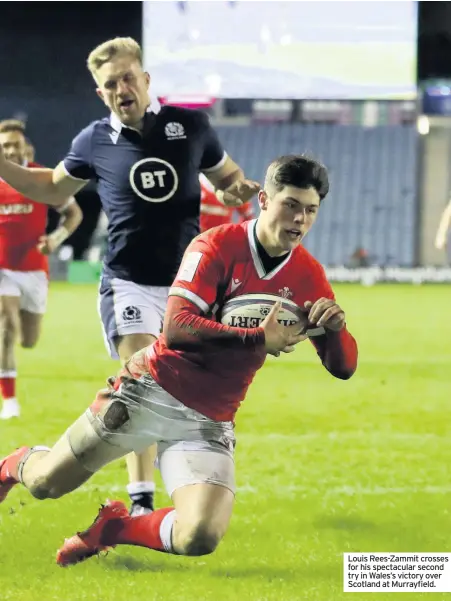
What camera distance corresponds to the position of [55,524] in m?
4.60

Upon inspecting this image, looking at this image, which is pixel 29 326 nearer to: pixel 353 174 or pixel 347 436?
pixel 347 436

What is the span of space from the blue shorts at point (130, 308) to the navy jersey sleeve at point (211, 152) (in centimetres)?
59

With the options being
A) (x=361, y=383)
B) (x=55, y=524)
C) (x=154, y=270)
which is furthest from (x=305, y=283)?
(x=361, y=383)

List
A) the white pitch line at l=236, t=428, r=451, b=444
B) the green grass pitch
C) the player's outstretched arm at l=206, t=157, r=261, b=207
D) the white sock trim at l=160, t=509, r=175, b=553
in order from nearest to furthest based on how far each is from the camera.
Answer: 1. the white sock trim at l=160, t=509, r=175, b=553
2. the green grass pitch
3. the player's outstretched arm at l=206, t=157, r=261, b=207
4. the white pitch line at l=236, t=428, r=451, b=444

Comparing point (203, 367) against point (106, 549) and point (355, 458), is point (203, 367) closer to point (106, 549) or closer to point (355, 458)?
point (106, 549)

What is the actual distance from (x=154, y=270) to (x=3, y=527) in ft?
4.12

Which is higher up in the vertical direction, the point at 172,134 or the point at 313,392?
the point at 172,134

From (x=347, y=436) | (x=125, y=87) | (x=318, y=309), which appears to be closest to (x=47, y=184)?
(x=125, y=87)

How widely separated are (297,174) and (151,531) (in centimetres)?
131

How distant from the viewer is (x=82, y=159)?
4.81 meters

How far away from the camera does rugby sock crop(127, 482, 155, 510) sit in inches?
181

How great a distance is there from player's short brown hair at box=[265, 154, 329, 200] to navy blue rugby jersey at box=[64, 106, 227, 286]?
117 centimetres

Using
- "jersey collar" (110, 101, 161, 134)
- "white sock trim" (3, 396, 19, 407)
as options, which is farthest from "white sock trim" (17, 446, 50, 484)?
"white sock trim" (3, 396, 19, 407)

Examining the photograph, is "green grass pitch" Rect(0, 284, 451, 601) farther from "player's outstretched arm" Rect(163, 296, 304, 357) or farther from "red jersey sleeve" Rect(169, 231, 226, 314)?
"red jersey sleeve" Rect(169, 231, 226, 314)
